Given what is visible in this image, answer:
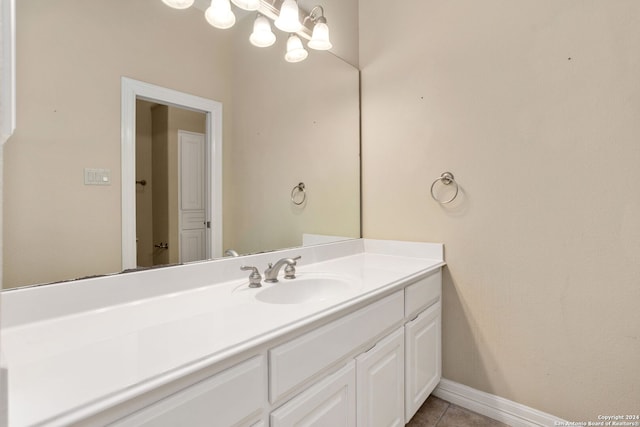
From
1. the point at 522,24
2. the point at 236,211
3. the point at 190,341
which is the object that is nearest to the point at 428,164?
the point at 522,24

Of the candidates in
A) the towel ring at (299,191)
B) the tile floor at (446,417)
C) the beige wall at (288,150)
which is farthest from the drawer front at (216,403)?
the tile floor at (446,417)

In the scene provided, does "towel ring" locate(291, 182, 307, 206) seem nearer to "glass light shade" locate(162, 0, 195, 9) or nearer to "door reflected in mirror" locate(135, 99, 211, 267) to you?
"door reflected in mirror" locate(135, 99, 211, 267)

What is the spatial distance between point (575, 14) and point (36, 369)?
212 cm

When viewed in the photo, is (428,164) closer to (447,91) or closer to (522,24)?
(447,91)

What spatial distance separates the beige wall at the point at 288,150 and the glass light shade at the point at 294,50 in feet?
0.10

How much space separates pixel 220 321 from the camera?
0.83 meters

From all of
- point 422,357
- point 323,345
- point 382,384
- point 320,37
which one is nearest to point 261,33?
point 320,37

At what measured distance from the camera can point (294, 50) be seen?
165 cm

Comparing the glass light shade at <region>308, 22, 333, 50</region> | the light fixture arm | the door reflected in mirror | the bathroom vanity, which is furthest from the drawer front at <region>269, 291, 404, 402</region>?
the light fixture arm

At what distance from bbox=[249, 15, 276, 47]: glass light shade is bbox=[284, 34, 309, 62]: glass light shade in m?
0.15

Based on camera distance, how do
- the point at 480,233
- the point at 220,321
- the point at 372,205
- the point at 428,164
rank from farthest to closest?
the point at 372,205
the point at 428,164
the point at 480,233
the point at 220,321

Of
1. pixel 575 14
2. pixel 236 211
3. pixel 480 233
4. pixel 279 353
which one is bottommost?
pixel 279 353

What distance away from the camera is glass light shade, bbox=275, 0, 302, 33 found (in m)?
1.49

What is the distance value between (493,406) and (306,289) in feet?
3.68
